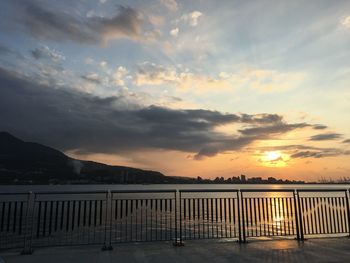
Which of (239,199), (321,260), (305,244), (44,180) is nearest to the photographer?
(321,260)

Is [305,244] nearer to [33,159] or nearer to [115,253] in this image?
[115,253]

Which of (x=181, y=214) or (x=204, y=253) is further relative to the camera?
(x=181, y=214)

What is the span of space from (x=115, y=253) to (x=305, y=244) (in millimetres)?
5182

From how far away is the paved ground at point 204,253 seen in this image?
7508 mm

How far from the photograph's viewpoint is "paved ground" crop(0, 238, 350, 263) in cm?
751

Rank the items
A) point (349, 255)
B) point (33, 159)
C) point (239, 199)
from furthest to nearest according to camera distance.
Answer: point (33, 159), point (239, 199), point (349, 255)

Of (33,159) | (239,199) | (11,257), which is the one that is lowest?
(11,257)

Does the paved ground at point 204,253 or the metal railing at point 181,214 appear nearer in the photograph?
the paved ground at point 204,253

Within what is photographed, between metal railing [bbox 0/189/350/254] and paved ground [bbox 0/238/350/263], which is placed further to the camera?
metal railing [bbox 0/189/350/254]

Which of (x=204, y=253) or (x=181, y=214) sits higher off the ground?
(x=181, y=214)

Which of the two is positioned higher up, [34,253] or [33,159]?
[33,159]

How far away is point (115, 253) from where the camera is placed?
8.23 meters

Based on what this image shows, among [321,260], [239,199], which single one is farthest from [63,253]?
[321,260]

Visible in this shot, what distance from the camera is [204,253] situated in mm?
8180
